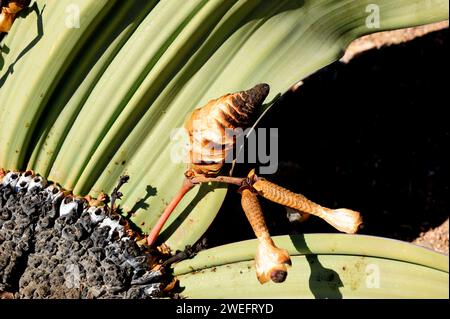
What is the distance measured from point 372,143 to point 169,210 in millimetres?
747

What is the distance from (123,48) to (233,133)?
252mm

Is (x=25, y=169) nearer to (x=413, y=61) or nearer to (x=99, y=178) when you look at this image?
(x=99, y=178)

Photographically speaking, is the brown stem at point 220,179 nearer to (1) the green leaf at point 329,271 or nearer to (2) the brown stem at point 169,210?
(2) the brown stem at point 169,210

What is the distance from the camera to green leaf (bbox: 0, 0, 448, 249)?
38.0 inches

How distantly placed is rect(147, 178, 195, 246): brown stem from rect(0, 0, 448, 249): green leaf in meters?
0.04

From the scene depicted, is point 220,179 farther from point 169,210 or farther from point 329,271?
point 329,271

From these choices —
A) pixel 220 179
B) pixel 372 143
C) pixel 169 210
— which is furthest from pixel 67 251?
pixel 372 143

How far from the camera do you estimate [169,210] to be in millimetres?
1001

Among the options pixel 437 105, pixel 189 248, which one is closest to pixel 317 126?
pixel 437 105

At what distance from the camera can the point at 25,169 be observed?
1.07 metres

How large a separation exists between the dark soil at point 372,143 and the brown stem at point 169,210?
35 cm

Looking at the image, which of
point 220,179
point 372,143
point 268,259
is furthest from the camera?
point 372,143

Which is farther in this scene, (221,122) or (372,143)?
(372,143)

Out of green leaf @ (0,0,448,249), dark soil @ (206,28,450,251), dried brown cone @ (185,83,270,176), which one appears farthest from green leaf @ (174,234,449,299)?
dark soil @ (206,28,450,251)
